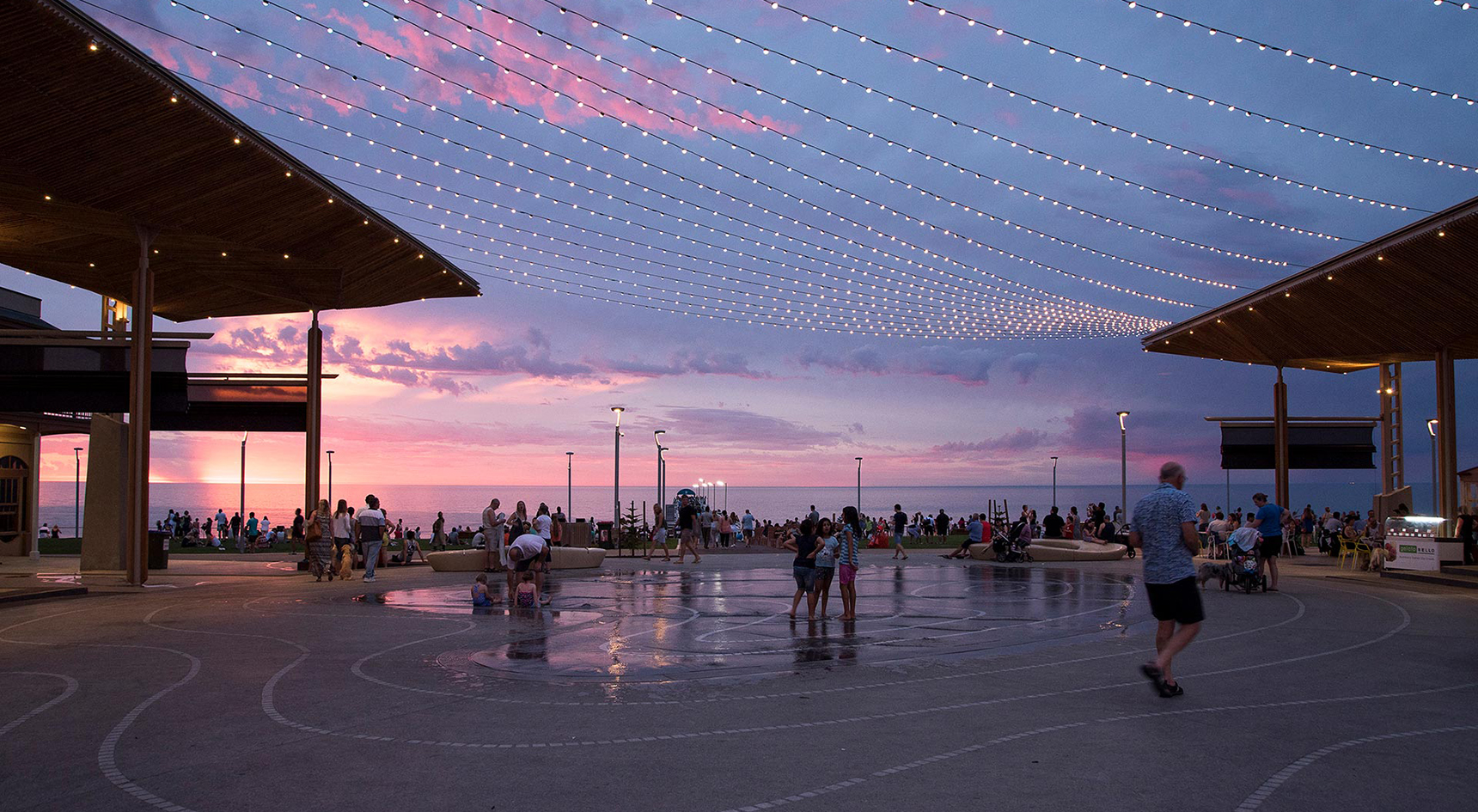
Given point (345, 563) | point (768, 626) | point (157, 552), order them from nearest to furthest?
point (768, 626)
point (345, 563)
point (157, 552)

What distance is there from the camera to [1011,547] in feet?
88.5

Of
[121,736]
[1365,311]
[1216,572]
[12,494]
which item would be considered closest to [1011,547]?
[1216,572]

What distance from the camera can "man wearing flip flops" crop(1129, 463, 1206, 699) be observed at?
7.84 metres

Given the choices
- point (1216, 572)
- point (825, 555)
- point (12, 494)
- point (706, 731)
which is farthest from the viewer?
point (12, 494)

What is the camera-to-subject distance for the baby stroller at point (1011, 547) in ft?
88.0

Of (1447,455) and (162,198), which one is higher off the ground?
(162,198)

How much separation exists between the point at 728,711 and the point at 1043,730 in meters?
2.30

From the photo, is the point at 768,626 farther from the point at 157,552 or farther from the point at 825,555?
the point at 157,552

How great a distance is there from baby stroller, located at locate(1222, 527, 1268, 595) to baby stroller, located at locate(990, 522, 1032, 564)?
941cm

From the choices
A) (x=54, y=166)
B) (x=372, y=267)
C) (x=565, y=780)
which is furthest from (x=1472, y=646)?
(x=372, y=267)

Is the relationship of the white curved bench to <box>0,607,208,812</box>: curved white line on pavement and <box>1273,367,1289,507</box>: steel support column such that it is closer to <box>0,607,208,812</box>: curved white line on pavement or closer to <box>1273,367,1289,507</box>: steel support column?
<box>0,607,208,812</box>: curved white line on pavement

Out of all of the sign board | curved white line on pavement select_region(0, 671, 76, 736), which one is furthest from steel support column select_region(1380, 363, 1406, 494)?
curved white line on pavement select_region(0, 671, 76, 736)

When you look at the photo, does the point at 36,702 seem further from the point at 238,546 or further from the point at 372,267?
the point at 238,546

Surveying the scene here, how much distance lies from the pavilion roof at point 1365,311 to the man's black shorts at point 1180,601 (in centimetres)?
1473
